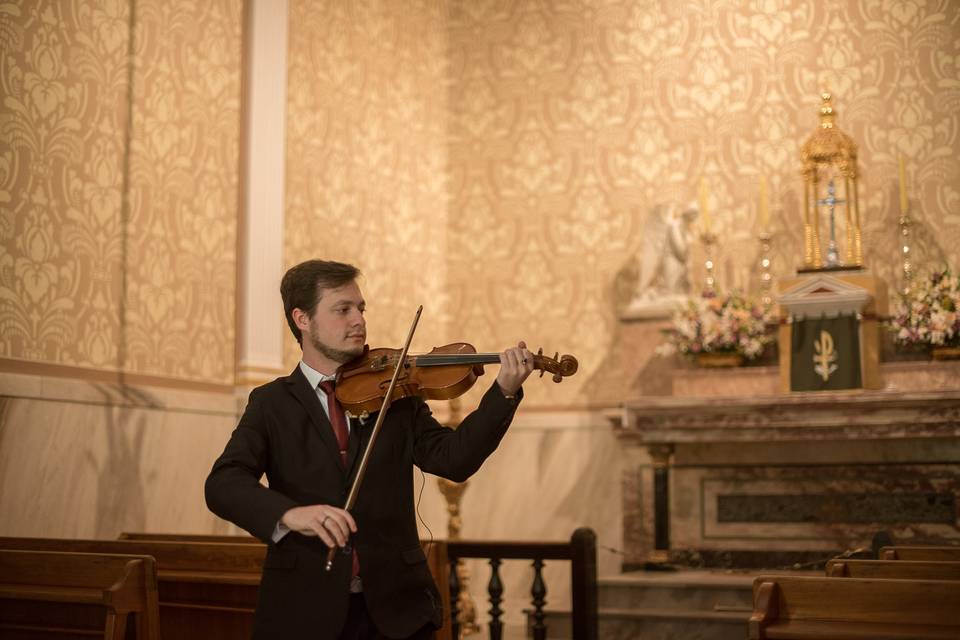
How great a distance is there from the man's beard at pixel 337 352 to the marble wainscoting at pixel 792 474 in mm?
4866

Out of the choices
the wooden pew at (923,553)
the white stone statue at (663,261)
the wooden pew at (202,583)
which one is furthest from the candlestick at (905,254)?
the wooden pew at (202,583)

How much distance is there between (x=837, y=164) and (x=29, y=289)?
5342mm

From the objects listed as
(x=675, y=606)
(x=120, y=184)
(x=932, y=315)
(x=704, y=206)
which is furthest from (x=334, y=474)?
(x=704, y=206)

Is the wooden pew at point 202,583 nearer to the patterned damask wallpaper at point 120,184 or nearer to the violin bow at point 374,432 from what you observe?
the violin bow at point 374,432

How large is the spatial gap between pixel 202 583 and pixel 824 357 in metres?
4.74

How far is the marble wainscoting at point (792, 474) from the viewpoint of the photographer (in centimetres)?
721

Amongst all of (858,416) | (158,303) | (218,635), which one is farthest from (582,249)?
(218,635)

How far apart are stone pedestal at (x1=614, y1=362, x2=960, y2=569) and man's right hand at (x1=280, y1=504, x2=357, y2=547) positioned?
532cm

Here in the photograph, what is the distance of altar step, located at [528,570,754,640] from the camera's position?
673 cm

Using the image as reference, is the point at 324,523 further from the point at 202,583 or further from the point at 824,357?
the point at 824,357

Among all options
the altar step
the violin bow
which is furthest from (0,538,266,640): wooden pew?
the altar step

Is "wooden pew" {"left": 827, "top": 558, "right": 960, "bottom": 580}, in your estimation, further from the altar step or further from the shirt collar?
the altar step

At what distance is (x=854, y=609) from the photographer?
319 cm

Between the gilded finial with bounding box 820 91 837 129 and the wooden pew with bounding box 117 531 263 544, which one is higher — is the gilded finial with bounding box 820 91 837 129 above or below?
above
